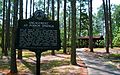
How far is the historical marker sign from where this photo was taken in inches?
429

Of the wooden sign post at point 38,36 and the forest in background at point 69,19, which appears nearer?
the wooden sign post at point 38,36

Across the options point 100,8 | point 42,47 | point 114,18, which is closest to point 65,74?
point 42,47

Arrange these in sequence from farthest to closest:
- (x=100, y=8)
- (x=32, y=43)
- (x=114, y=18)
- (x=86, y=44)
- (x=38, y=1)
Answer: (x=100, y=8), (x=114, y=18), (x=38, y=1), (x=86, y=44), (x=32, y=43)

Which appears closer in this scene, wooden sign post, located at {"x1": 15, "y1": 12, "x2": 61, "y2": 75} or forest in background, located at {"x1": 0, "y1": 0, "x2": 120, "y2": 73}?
wooden sign post, located at {"x1": 15, "y1": 12, "x2": 61, "y2": 75}

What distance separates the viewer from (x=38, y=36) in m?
10.9

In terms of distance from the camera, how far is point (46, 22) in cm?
1107

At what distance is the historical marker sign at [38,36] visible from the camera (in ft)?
35.7

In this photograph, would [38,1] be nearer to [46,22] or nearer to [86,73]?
[86,73]

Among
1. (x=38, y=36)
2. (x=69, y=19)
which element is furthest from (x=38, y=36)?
(x=69, y=19)

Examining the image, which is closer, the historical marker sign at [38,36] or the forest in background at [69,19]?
the historical marker sign at [38,36]

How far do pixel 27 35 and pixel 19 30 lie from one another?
1.20ft

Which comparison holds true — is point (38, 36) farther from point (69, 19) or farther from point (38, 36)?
point (69, 19)

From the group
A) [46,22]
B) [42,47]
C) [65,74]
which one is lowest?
[65,74]

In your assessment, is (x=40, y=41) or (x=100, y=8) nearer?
(x=40, y=41)
